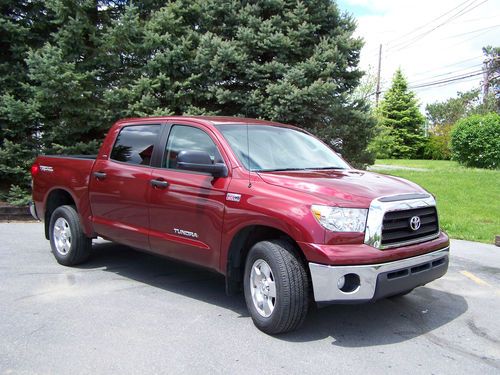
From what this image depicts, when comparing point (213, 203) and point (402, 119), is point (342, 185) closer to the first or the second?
point (213, 203)

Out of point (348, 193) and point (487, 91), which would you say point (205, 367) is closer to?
point (348, 193)

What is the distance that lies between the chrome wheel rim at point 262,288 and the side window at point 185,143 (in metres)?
1.22

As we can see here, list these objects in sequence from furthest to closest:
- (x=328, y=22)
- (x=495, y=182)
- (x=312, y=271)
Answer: (x=495, y=182), (x=328, y=22), (x=312, y=271)

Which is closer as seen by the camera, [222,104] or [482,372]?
[482,372]

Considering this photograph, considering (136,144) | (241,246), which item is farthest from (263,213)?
(136,144)

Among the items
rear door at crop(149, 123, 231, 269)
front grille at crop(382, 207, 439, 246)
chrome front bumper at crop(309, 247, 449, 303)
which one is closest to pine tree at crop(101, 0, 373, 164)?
rear door at crop(149, 123, 231, 269)

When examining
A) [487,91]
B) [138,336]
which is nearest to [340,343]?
[138,336]

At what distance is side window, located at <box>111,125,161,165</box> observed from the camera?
5.61m

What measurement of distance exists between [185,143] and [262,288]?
5.88 feet

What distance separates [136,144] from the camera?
5840mm

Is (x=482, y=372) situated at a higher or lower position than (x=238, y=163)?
lower

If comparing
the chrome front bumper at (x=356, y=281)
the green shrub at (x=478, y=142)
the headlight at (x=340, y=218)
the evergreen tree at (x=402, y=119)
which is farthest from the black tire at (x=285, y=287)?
the evergreen tree at (x=402, y=119)

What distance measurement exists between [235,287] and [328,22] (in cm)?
889

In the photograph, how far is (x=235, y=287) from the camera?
15.6 feet
